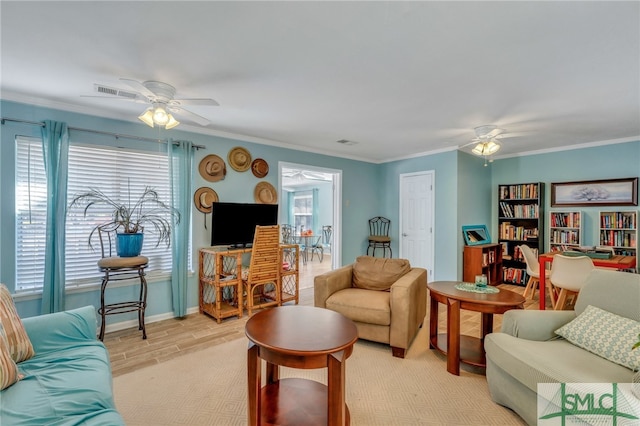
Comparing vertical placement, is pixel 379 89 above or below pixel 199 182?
above

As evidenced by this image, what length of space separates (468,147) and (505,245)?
2.08m

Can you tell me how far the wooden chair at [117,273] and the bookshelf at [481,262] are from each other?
15.0 feet

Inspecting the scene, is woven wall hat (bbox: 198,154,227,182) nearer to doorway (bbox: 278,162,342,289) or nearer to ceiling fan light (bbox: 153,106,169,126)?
ceiling fan light (bbox: 153,106,169,126)

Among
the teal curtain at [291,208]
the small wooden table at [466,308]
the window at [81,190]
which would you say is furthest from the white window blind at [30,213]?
the teal curtain at [291,208]

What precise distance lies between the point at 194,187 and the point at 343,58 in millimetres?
2587

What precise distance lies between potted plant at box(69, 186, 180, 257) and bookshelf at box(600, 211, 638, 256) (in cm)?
601

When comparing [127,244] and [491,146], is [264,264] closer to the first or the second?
[127,244]

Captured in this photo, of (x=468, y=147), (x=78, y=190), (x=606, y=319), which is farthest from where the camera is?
(x=468, y=147)

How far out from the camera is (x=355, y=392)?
7.17 feet

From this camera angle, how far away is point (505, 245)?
18.6 feet

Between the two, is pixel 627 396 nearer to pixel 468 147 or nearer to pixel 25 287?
pixel 468 147

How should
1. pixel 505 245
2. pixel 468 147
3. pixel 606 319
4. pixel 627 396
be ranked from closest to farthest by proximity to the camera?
pixel 627 396 < pixel 606 319 < pixel 468 147 < pixel 505 245

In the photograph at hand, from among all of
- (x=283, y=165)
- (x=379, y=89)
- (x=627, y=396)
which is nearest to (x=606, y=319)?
(x=627, y=396)

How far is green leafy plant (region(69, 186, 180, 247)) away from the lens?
127 inches
